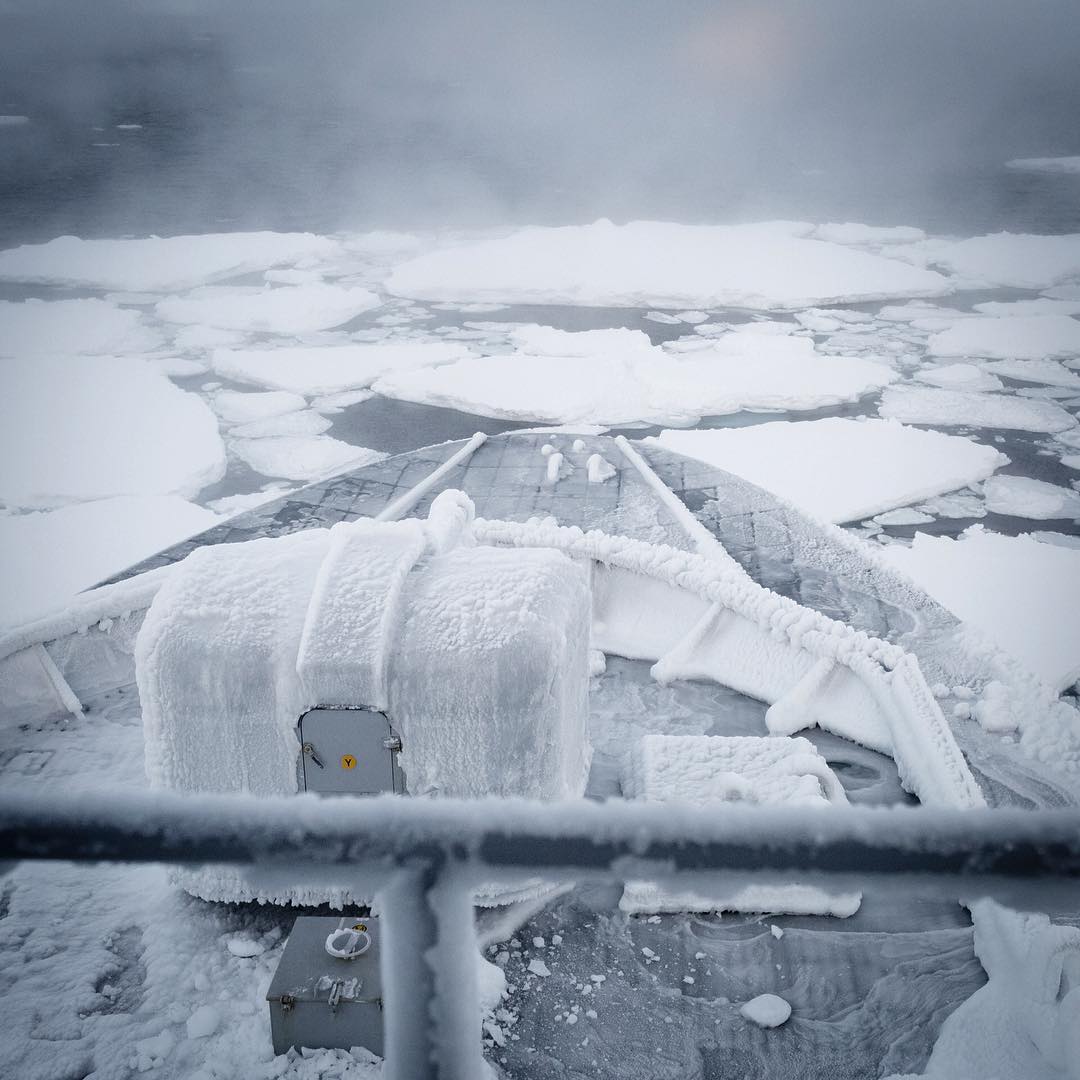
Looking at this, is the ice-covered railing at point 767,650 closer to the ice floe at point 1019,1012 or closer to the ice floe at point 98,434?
the ice floe at point 1019,1012

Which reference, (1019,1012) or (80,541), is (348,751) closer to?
(1019,1012)

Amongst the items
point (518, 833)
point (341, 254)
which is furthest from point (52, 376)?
point (518, 833)

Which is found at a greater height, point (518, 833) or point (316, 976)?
point (518, 833)

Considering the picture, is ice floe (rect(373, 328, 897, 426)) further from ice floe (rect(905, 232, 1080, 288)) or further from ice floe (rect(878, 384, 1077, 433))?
ice floe (rect(905, 232, 1080, 288))

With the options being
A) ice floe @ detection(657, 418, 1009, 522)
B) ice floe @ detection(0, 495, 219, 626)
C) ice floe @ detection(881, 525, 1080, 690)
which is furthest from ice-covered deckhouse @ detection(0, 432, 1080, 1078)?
ice floe @ detection(657, 418, 1009, 522)

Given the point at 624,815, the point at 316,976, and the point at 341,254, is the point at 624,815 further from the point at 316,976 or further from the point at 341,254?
the point at 341,254

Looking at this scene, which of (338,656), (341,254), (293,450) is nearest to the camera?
(338,656)

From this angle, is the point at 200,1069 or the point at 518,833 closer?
the point at 518,833
